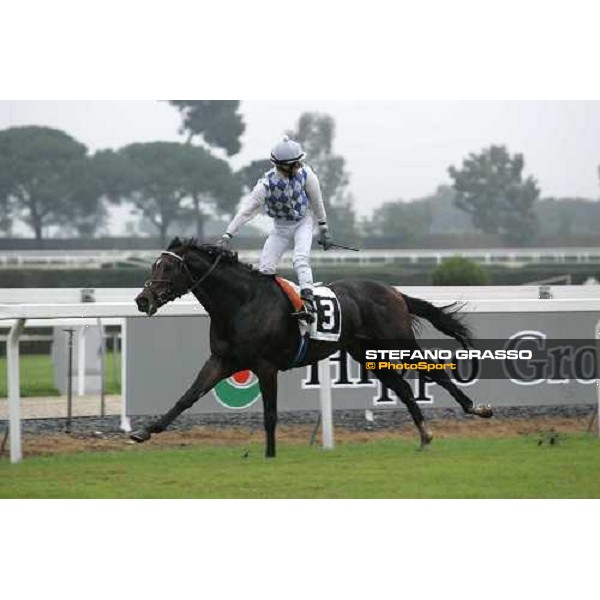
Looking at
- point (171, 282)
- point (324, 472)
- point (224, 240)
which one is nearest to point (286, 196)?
point (224, 240)

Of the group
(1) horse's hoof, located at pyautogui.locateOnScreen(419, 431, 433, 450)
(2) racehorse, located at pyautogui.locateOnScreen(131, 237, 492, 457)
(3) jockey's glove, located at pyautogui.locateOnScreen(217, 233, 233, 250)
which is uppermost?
(3) jockey's glove, located at pyautogui.locateOnScreen(217, 233, 233, 250)

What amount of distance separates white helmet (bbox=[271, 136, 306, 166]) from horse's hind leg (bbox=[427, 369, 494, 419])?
5.92ft

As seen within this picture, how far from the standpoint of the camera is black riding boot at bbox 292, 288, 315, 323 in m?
7.12

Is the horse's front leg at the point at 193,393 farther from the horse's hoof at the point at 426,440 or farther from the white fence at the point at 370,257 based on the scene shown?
the white fence at the point at 370,257

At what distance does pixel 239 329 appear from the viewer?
701 centimetres

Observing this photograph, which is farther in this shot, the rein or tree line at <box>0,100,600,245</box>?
tree line at <box>0,100,600,245</box>

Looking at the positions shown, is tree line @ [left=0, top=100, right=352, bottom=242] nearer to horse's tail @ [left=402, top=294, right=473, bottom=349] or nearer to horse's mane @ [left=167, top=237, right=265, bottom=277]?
horse's tail @ [left=402, top=294, right=473, bottom=349]

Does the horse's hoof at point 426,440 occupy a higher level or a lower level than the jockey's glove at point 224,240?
lower

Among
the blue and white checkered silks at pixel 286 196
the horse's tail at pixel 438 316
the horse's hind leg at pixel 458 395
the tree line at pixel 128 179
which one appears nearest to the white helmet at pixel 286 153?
the blue and white checkered silks at pixel 286 196

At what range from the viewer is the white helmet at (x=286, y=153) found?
6.72 meters

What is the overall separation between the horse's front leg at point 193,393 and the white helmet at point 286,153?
1.19 m

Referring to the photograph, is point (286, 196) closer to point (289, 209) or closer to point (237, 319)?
point (289, 209)

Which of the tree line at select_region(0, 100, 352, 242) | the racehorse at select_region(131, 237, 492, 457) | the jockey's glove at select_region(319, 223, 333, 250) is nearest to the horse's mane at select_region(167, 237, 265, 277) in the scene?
the racehorse at select_region(131, 237, 492, 457)

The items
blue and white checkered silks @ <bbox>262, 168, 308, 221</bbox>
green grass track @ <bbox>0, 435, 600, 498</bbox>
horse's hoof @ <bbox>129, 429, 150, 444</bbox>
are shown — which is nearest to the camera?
green grass track @ <bbox>0, 435, 600, 498</bbox>
